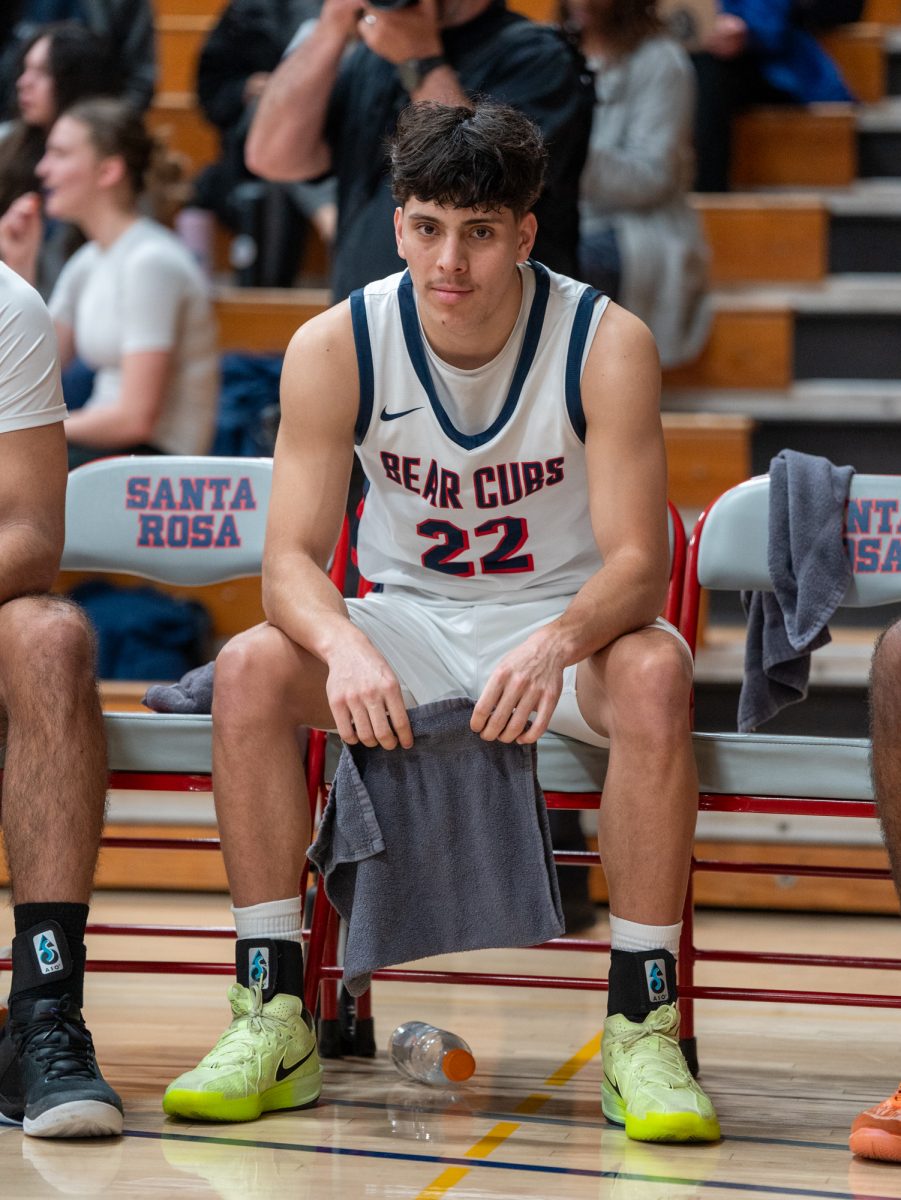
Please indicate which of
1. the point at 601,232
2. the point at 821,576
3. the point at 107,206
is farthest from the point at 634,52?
the point at 821,576

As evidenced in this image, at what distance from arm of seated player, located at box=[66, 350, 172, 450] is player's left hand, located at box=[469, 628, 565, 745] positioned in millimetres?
1963

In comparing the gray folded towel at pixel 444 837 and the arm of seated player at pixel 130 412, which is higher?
the arm of seated player at pixel 130 412

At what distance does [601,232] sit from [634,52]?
1.51 feet

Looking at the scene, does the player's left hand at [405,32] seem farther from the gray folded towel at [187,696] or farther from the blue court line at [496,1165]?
the blue court line at [496,1165]

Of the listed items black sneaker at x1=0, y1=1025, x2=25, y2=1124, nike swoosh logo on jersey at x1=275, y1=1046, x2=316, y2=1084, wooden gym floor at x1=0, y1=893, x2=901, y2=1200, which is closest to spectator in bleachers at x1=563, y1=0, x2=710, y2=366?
wooden gym floor at x1=0, y1=893, x2=901, y2=1200

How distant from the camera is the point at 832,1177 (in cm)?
207

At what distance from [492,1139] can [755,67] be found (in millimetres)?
3817

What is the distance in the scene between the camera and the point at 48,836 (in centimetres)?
227

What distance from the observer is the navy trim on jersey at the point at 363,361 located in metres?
2.44

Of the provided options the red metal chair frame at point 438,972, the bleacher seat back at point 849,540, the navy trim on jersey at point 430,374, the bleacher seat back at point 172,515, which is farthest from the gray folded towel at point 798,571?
the bleacher seat back at point 172,515

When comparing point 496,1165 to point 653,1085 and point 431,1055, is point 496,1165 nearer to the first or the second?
point 653,1085

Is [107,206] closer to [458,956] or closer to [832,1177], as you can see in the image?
[458,956]

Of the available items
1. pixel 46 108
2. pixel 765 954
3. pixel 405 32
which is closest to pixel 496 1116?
pixel 765 954

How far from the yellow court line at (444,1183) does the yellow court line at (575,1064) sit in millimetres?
438
